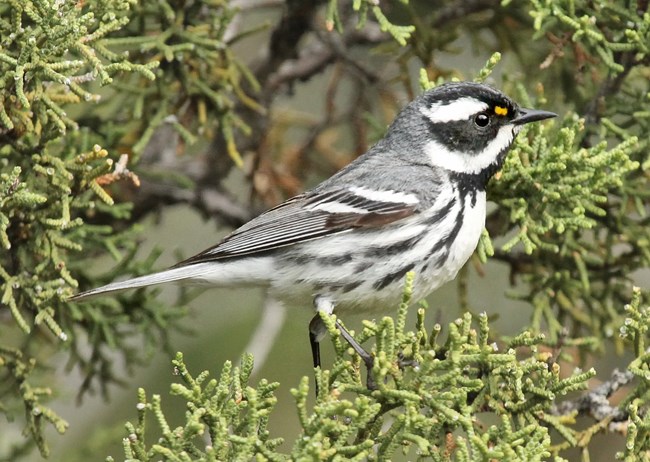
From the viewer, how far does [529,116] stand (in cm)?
387

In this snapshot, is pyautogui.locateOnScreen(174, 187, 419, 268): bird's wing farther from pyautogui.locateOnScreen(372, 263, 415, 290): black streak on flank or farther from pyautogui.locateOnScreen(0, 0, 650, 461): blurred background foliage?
pyautogui.locateOnScreen(0, 0, 650, 461): blurred background foliage

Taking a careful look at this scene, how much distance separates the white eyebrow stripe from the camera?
3.96 meters

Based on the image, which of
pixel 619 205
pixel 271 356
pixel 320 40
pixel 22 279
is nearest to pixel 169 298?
pixel 271 356

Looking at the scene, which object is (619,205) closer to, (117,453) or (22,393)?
(22,393)

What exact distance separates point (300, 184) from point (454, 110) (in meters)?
1.40

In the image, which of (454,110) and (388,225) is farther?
(454,110)

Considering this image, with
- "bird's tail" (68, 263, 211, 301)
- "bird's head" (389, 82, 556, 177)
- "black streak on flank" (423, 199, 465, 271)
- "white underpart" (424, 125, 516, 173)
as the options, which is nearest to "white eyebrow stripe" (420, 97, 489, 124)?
"bird's head" (389, 82, 556, 177)

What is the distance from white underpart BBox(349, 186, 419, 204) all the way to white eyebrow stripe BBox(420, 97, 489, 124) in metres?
0.39

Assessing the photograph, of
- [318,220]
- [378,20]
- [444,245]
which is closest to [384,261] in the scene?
[444,245]

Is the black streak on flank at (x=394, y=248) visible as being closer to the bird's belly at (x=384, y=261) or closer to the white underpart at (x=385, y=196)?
the bird's belly at (x=384, y=261)

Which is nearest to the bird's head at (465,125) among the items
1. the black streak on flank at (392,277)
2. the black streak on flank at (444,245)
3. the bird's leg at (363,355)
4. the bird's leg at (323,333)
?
the black streak on flank at (444,245)

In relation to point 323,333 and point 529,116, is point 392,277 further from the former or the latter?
point 529,116

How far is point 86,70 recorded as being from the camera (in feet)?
14.2

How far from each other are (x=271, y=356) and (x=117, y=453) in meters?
1.15
